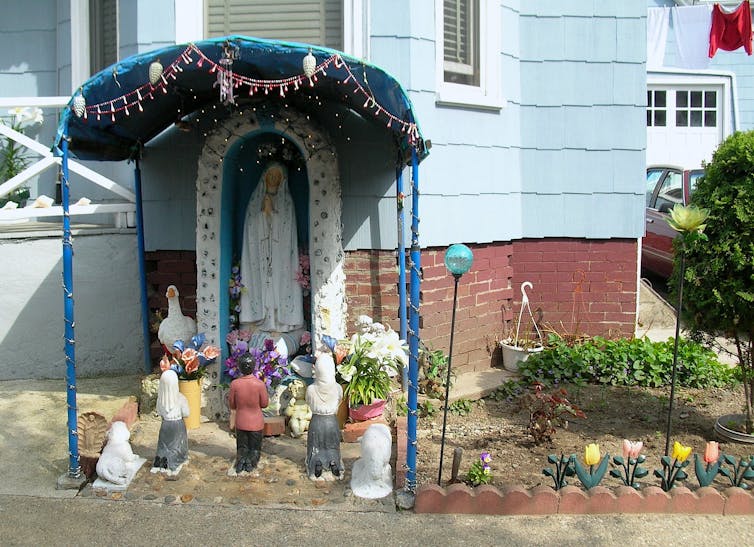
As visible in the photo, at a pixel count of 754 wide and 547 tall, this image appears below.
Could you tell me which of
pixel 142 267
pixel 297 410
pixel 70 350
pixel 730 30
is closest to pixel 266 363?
pixel 297 410

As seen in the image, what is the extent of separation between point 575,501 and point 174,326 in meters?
3.62

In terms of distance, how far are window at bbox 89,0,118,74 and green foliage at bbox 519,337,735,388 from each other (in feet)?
17.9

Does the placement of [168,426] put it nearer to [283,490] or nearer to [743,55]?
[283,490]

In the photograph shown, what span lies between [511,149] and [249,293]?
126 inches

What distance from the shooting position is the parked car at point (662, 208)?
11633 millimetres

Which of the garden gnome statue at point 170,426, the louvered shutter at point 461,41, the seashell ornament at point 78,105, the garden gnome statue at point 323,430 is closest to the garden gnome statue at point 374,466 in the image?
the garden gnome statue at point 323,430

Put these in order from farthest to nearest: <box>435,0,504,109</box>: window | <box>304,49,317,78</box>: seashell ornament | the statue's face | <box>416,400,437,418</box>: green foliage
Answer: <box>435,0,504,109</box>: window
the statue's face
<box>416,400,437,418</box>: green foliage
<box>304,49,317,78</box>: seashell ornament

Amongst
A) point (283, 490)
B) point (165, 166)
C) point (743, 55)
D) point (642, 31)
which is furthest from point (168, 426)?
point (743, 55)

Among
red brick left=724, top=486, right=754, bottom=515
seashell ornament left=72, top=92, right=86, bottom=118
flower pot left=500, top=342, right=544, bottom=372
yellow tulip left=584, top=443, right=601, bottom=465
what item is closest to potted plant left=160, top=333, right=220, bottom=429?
seashell ornament left=72, top=92, right=86, bottom=118

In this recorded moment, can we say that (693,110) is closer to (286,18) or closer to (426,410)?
(286,18)

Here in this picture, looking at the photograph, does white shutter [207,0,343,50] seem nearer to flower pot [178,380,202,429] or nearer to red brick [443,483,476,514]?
flower pot [178,380,202,429]

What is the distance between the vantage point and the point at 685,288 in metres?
5.83

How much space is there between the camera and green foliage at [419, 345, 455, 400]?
6.82 m

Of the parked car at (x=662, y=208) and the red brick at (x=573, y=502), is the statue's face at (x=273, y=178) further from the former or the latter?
the parked car at (x=662, y=208)
